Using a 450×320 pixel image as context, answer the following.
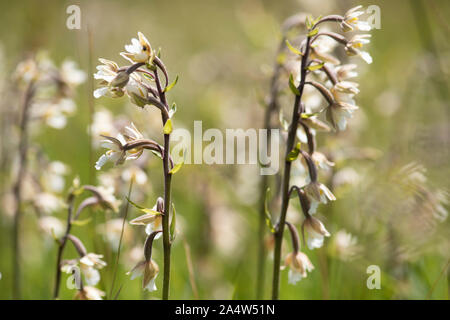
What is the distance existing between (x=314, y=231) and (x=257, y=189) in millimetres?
2345

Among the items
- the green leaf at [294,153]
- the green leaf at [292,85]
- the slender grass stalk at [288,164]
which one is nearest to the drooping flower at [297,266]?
the slender grass stalk at [288,164]

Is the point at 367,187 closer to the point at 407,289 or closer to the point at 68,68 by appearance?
the point at 407,289

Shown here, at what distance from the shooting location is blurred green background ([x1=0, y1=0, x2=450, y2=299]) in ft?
9.46

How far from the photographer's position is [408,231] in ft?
9.07

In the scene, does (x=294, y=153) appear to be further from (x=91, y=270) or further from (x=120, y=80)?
(x=91, y=270)

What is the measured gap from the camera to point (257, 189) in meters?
4.44

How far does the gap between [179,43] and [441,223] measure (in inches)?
343

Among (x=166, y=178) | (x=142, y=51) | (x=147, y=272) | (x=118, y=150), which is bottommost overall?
(x=147, y=272)

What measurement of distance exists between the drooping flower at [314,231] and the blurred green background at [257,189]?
507mm

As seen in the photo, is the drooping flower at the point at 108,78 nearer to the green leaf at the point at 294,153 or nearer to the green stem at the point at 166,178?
the green stem at the point at 166,178

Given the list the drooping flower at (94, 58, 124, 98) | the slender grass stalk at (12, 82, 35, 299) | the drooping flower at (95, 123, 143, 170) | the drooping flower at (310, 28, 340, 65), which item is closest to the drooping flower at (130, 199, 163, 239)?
the drooping flower at (95, 123, 143, 170)

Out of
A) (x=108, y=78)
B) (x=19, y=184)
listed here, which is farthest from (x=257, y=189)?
(x=108, y=78)

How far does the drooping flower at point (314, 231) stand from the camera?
207cm

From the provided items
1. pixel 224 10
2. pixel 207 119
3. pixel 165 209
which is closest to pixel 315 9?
pixel 207 119
